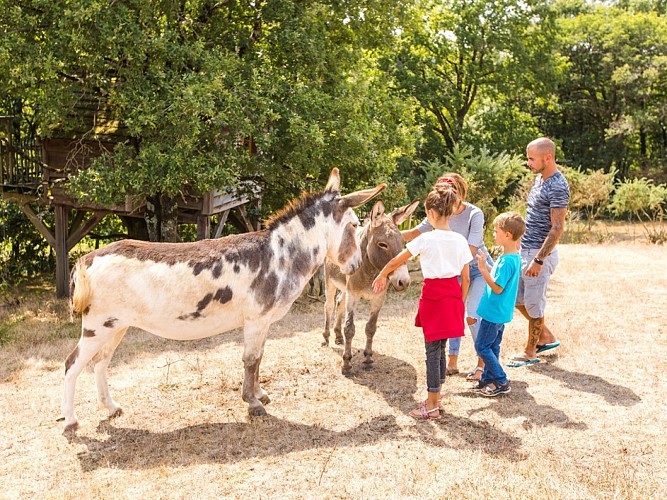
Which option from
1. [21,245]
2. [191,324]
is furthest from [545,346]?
[21,245]

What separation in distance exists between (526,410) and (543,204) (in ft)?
7.75

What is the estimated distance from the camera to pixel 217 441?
5496 millimetres

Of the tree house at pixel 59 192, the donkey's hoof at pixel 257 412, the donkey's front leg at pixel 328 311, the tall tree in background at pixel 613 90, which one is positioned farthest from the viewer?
the tall tree in background at pixel 613 90

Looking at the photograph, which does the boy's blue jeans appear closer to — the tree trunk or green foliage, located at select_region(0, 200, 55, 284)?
the tree trunk

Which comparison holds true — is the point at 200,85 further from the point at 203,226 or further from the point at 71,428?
the point at 71,428

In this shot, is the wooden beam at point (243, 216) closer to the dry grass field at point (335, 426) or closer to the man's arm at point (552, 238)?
the dry grass field at point (335, 426)

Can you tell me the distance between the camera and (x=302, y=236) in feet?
20.1

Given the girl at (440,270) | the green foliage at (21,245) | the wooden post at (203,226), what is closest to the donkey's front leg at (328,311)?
the girl at (440,270)

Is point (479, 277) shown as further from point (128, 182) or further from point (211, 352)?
point (128, 182)

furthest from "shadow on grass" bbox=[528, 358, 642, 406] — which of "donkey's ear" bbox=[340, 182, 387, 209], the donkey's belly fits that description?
the donkey's belly

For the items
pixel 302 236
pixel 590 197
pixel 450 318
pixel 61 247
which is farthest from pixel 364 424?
pixel 590 197

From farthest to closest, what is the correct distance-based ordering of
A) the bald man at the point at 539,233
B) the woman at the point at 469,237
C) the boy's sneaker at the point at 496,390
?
the bald man at the point at 539,233, the woman at the point at 469,237, the boy's sneaker at the point at 496,390

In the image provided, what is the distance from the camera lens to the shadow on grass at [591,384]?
21.3 feet

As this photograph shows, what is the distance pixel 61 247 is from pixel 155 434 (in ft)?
33.8
